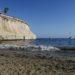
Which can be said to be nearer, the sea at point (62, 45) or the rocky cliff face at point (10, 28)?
the sea at point (62, 45)

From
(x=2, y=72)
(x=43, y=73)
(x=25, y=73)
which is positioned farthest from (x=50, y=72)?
(x=2, y=72)

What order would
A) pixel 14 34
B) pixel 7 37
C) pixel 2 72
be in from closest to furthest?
pixel 2 72
pixel 7 37
pixel 14 34

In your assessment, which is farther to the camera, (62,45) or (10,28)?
(10,28)

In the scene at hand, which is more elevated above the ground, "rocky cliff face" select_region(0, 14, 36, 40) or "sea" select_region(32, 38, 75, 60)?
"rocky cliff face" select_region(0, 14, 36, 40)

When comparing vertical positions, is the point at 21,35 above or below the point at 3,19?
below

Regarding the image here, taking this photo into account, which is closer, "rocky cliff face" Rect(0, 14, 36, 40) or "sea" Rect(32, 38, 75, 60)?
"sea" Rect(32, 38, 75, 60)

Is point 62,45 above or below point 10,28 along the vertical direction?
below

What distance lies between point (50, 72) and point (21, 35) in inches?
2393

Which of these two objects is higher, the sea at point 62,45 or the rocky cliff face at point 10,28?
the rocky cliff face at point 10,28

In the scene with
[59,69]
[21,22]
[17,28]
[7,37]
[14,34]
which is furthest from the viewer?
[21,22]

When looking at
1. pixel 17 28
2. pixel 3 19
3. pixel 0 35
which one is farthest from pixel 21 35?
pixel 0 35

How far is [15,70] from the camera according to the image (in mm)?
9148

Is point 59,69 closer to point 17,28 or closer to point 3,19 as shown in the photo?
point 3,19

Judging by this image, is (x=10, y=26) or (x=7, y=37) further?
(x=10, y=26)
